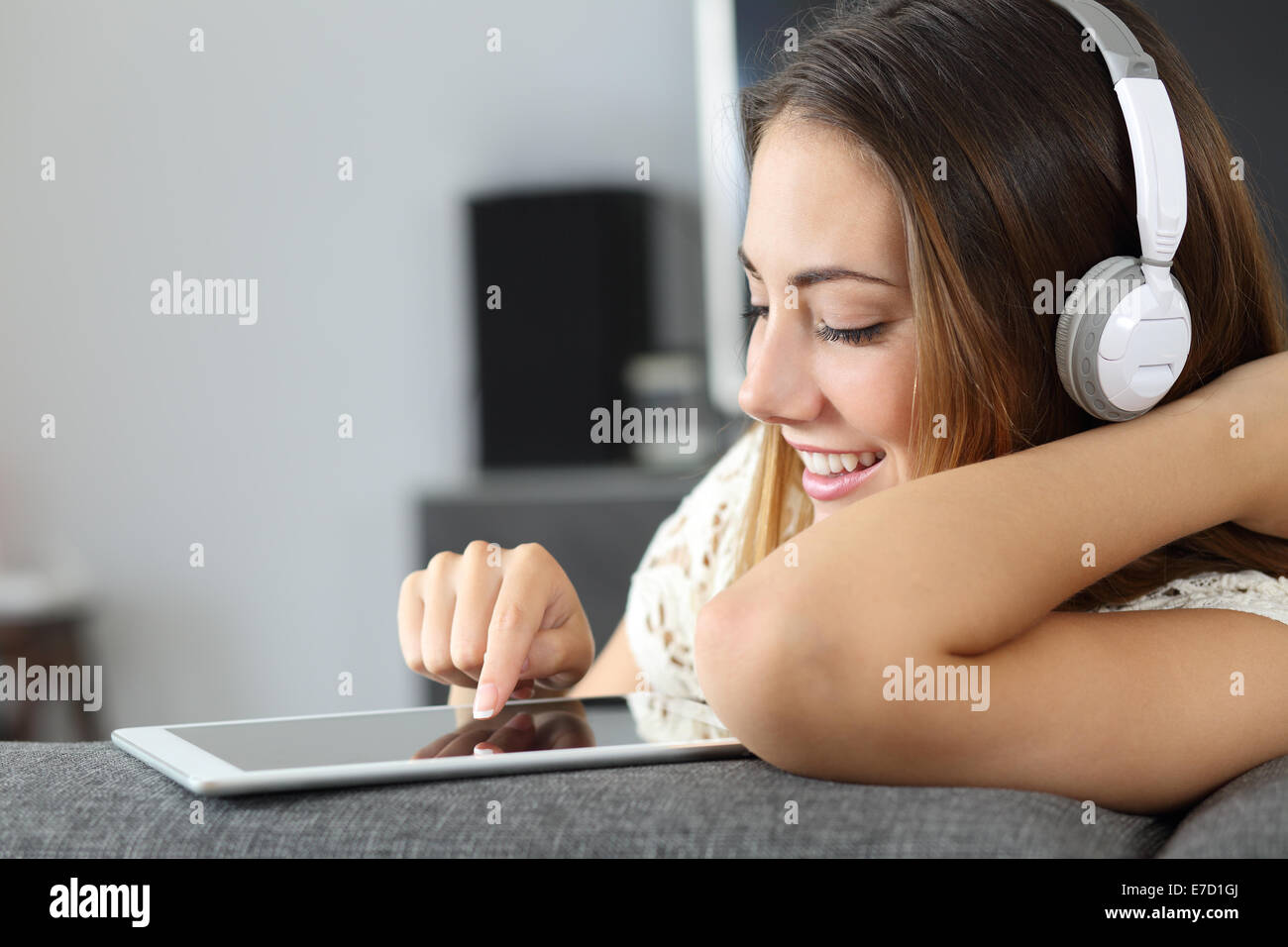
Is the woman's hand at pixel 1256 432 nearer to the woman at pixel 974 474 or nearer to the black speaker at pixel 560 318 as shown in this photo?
the woman at pixel 974 474

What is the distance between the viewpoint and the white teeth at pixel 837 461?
36.2 inches

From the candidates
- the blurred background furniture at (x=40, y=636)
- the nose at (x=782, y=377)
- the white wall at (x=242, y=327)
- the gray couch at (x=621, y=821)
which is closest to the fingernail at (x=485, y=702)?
the gray couch at (x=621, y=821)

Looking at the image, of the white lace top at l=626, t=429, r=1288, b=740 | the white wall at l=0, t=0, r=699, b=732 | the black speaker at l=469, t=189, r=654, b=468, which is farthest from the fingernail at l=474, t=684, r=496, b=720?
the white wall at l=0, t=0, r=699, b=732

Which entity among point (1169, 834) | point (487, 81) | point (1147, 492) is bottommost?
point (1169, 834)

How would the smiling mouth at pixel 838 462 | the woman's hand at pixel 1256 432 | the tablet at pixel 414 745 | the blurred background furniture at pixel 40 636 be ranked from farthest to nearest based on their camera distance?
1. the blurred background furniture at pixel 40 636
2. the smiling mouth at pixel 838 462
3. the woman's hand at pixel 1256 432
4. the tablet at pixel 414 745

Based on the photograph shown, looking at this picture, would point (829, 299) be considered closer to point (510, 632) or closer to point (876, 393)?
point (876, 393)

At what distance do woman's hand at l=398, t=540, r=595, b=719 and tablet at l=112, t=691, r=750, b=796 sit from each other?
0.05 meters

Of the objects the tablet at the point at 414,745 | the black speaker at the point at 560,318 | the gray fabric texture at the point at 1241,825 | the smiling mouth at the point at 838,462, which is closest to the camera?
the gray fabric texture at the point at 1241,825

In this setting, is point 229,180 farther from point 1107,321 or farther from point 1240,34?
point 1107,321

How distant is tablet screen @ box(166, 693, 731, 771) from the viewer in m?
0.59

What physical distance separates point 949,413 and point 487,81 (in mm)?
2562

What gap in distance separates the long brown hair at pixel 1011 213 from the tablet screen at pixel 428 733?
0.29 meters

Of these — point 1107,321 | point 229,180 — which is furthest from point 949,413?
point 229,180

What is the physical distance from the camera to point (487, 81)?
10.0ft
